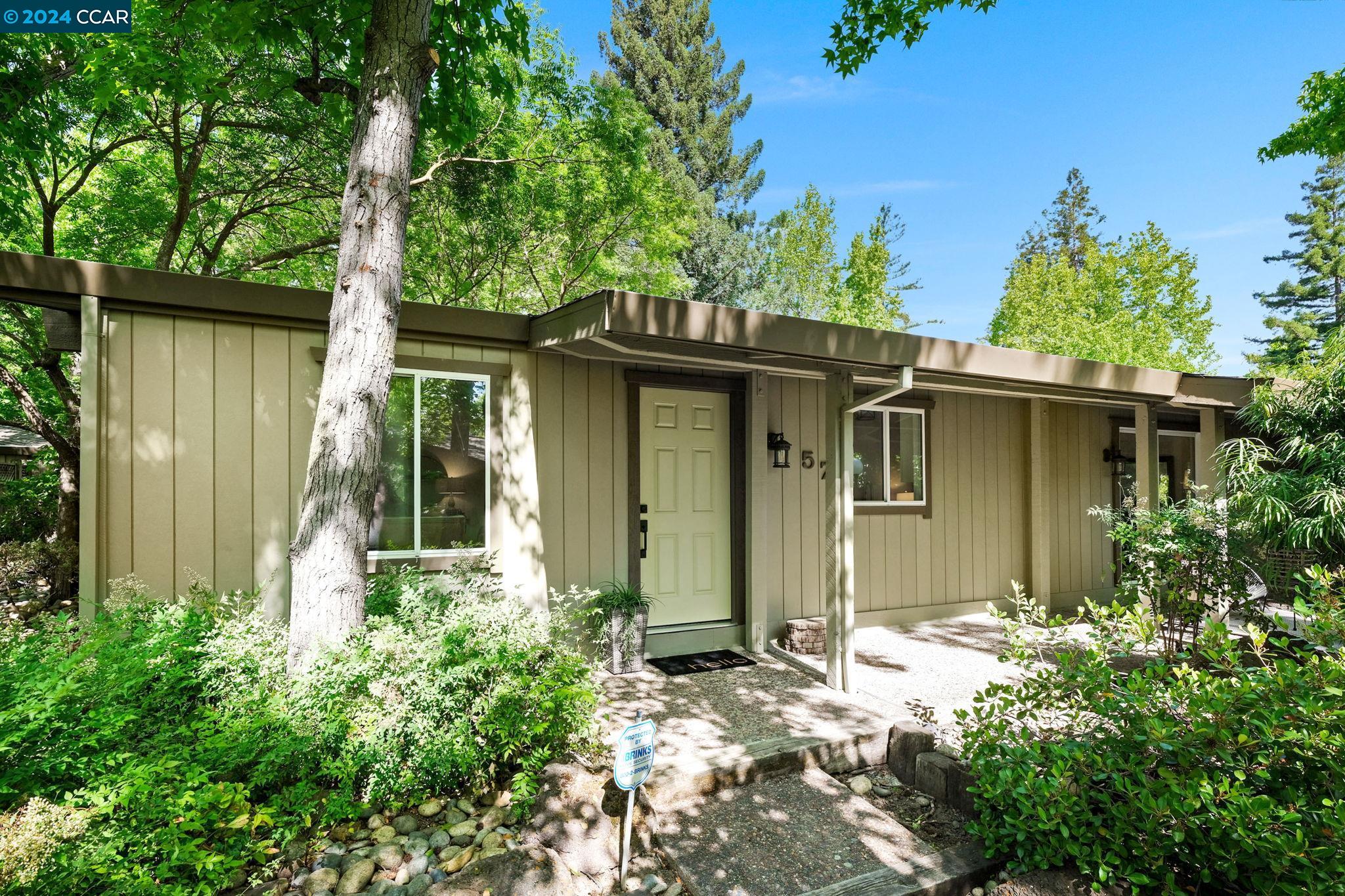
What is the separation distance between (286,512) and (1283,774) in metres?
4.54

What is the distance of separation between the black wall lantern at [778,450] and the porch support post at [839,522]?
0.97 meters

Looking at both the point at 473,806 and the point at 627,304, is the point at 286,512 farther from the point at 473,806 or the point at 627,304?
the point at 627,304

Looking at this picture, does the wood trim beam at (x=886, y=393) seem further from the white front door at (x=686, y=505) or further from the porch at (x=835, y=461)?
the white front door at (x=686, y=505)

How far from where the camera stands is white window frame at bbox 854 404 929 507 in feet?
20.2

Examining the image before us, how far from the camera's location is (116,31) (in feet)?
16.5

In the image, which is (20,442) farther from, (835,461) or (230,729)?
(835,461)

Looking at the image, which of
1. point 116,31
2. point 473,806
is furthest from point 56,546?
point 473,806

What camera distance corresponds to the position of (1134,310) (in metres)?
14.4

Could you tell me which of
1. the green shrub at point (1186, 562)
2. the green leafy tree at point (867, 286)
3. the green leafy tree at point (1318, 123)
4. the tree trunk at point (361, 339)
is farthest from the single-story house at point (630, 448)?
the green leafy tree at point (867, 286)

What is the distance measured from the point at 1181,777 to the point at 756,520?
3297mm

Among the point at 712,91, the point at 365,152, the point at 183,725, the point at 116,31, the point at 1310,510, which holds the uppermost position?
the point at 712,91

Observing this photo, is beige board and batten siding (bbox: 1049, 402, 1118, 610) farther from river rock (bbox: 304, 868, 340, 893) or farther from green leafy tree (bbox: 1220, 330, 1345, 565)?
river rock (bbox: 304, 868, 340, 893)

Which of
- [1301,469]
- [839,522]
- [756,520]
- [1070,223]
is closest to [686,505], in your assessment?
[756,520]

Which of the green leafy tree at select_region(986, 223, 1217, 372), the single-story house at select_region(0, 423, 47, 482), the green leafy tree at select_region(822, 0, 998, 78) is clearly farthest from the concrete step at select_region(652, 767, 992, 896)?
the green leafy tree at select_region(986, 223, 1217, 372)
